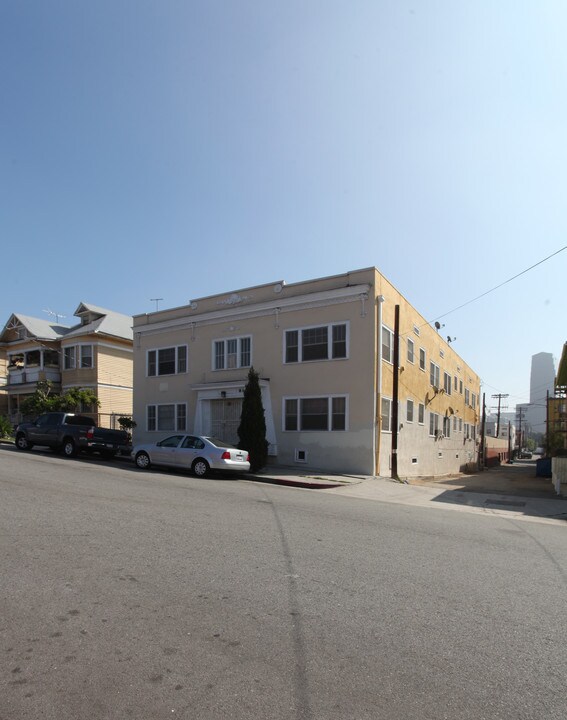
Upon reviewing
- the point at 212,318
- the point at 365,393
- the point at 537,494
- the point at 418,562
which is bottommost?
the point at 537,494

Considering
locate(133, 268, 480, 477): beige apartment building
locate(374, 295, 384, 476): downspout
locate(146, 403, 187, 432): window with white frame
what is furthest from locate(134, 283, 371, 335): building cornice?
locate(146, 403, 187, 432): window with white frame

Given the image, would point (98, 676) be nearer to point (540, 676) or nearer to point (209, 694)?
point (209, 694)

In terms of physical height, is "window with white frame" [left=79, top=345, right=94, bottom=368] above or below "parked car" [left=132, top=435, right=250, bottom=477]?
above

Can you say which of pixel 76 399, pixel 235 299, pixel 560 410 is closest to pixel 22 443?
pixel 76 399

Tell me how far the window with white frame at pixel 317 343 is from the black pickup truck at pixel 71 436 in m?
7.36

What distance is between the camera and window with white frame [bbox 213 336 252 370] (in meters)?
22.8

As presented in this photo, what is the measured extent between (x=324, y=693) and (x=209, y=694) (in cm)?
71

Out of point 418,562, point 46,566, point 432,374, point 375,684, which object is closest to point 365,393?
point 432,374

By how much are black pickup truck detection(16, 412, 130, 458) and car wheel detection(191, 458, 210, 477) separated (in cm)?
526

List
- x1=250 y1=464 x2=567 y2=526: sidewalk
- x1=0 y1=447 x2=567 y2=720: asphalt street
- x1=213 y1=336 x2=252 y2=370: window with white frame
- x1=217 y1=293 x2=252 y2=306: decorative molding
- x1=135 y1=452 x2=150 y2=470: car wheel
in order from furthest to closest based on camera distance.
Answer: x1=217 y1=293 x2=252 y2=306: decorative molding → x1=213 y1=336 x2=252 y2=370: window with white frame → x1=135 y1=452 x2=150 y2=470: car wheel → x1=250 y1=464 x2=567 y2=526: sidewalk → x1=0 y1=447 x2=567 y2=720: asphalt street

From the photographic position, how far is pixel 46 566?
565 centimetres

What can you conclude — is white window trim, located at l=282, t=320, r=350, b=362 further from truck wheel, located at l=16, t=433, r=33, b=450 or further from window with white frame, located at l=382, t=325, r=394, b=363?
truck wheel, located at l=16, t=433, r=33, b=450

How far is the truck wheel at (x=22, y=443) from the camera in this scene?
2205 cm

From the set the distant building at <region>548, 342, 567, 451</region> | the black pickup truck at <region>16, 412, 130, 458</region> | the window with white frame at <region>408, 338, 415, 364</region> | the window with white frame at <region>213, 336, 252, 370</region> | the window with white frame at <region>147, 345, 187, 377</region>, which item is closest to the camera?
the black pickup truck at <region>16, 412, 130, 458</region>
